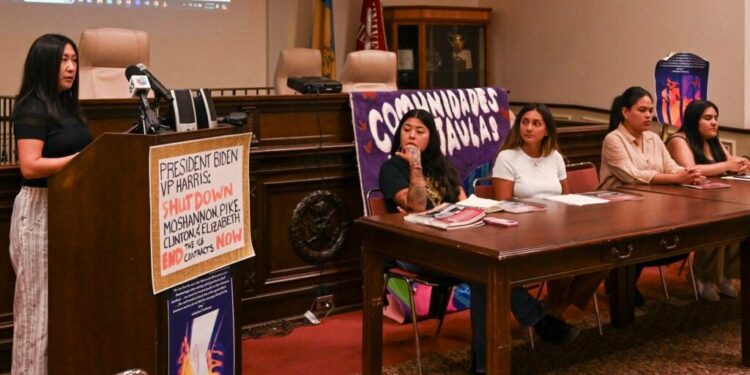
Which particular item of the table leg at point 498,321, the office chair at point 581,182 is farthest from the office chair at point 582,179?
the table leg at point 498,321

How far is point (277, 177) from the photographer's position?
4340 mm

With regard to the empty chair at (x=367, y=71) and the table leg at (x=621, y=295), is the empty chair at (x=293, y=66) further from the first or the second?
the table leg at (x=621, y=295)

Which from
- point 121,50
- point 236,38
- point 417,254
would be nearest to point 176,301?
point 417,254

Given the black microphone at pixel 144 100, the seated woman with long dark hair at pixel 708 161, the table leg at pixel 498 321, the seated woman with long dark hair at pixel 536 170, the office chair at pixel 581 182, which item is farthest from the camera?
the seated woman with long dark hair at pixel 708 161

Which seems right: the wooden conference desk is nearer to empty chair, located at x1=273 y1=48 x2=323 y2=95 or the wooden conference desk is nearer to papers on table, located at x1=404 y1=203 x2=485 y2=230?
papers on table, located at x1=404 y1=203 x2=485 y2=230

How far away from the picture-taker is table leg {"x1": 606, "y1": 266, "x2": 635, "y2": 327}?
4.23m

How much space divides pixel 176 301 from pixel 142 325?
11 centimetres

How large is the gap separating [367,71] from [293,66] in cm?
64

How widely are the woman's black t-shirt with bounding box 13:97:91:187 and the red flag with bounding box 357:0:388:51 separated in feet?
17.6

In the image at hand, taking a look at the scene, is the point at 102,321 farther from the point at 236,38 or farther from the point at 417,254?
the point at 236,38

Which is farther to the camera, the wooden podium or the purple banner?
the purple banner

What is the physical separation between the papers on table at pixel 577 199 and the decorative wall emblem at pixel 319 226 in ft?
3.84

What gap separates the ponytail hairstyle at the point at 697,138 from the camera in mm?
4707

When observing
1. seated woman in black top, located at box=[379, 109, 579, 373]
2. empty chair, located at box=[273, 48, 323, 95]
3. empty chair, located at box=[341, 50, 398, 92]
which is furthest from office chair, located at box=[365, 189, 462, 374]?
empty chair, located at box=[273, 48, 323, 95]
